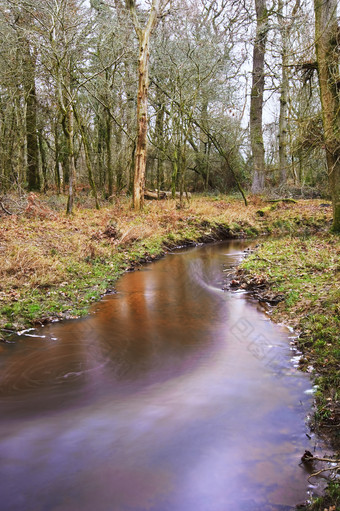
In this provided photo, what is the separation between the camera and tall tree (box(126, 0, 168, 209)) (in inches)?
618

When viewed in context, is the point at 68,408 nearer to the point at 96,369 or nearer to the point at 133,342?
the point at 96,369

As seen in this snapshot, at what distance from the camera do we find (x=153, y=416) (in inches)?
156

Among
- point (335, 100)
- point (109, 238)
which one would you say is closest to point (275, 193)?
point (335, 100)

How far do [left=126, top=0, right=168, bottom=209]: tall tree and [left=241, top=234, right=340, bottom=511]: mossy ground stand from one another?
7547 mm

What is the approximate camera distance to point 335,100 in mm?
10438

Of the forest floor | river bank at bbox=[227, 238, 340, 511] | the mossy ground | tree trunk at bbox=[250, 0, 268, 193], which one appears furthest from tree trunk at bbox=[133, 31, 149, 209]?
tree trunk at bbox=[250, 0, 268, 193]

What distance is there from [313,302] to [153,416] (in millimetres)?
3495

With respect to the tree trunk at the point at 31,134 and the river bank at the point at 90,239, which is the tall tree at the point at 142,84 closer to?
the river bank at the point at 90,239

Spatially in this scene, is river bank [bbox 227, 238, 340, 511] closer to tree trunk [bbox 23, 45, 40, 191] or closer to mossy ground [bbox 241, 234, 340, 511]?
mossy ground [bbox 241, 234, 340, 511]

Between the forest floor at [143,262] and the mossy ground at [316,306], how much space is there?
0.01 metres

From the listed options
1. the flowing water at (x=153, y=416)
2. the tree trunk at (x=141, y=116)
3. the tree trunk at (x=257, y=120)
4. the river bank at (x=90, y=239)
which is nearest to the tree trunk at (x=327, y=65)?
the river bank at (x=90, y=239)

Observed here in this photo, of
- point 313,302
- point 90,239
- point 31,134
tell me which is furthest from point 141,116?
point 313,302

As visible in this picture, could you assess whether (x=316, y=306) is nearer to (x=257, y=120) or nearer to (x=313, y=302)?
(x=313, y=302)

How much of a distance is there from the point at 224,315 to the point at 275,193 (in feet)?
57.7
